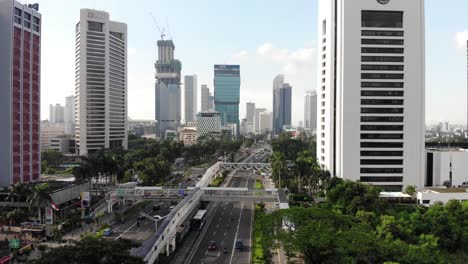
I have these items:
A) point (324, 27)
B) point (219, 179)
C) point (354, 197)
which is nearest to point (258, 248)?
point (354, 197)

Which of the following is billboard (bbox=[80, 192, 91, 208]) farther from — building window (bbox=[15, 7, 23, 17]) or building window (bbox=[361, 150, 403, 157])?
building window (bbox=[361, 150, 403, 157])

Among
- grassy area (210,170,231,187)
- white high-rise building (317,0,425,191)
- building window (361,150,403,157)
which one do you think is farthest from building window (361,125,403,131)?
grassy area (210,170,231,187)

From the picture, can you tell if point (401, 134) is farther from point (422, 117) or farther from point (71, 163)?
point (71, 163)

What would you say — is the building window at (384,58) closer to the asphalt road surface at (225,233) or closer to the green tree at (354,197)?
the green tree at (354,197)

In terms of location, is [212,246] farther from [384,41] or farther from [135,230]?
[384,41]

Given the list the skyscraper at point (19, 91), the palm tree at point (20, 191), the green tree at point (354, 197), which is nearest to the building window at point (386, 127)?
the green tree at point (354, 197)

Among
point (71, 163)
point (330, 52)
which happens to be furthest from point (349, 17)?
point (71, 163)
